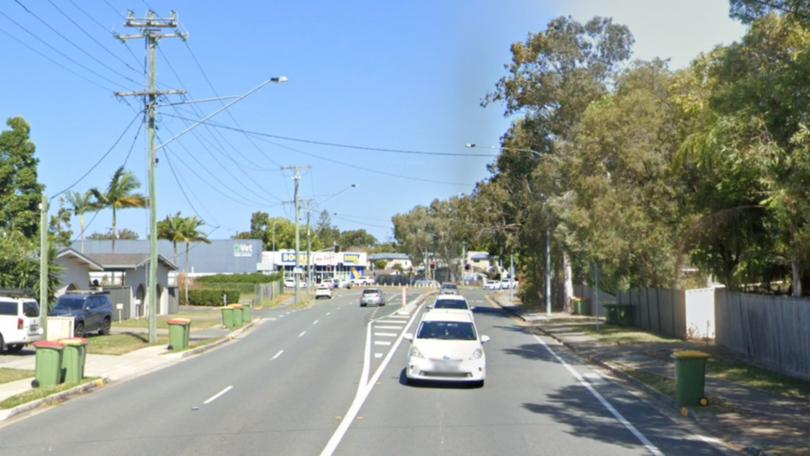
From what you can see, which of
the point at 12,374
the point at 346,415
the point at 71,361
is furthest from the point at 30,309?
the point at 346,415

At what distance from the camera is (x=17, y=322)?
25750 millimetres

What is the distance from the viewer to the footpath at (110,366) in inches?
673

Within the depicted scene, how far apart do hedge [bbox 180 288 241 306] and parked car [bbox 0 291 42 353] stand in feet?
130

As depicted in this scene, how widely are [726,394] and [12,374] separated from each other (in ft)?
52.4

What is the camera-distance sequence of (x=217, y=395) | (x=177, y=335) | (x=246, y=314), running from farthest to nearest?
(x=246, y=314)
(x=177, y=335)
(x=217, y=395)

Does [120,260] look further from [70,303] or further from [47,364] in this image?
[47,364]

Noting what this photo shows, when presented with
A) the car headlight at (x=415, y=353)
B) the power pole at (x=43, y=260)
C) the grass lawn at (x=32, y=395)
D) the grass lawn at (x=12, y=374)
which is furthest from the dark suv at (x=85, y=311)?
the car headlight at (x=415, y=353)

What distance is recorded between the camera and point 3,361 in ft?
79.8

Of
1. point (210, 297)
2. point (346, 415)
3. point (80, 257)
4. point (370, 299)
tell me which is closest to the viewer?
point (346, 415)

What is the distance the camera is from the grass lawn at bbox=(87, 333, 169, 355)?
2820cm

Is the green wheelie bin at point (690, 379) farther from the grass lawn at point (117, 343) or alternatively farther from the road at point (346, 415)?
the grass lawn at point (117, 343)

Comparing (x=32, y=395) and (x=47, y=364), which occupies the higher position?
(x=47, y=364)

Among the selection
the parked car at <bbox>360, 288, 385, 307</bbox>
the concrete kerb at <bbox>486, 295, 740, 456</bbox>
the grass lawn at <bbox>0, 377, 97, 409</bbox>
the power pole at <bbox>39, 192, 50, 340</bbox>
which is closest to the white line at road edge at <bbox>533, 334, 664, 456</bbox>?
the concrete kerb at <bbox>486, 295, 740, 456</bbox>

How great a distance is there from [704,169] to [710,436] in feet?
38.5
